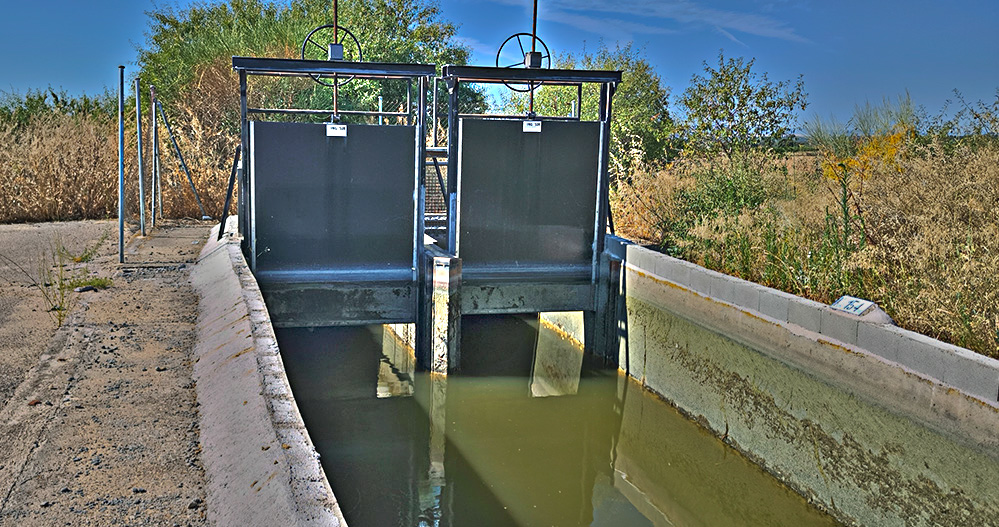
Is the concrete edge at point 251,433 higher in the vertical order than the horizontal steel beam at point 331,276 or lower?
lower

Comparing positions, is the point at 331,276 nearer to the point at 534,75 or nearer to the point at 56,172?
the point at 534,75

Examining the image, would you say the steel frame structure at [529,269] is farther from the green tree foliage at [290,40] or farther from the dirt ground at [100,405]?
the green tree foliage at [290,40]

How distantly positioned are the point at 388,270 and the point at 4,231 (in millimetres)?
7606

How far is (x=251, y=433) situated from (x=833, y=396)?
13.8ft

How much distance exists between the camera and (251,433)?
397 cm

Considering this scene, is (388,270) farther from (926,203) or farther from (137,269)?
(926,203)

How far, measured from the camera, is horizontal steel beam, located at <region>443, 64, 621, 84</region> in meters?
9.34

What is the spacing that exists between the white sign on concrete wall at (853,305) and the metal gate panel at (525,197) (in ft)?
13.3

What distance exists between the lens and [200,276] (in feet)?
28.1

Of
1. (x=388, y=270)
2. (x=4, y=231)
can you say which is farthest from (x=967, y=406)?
(x=4, y=231)

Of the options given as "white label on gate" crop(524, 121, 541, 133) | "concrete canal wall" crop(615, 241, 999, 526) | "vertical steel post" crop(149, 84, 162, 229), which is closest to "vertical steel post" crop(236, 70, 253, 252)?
"white label on gate" crop(524, 121, 541, 133)

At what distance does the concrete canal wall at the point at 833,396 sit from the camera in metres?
4.82

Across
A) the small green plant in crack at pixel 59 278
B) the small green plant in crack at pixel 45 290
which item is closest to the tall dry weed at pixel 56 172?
the small green plant in crack at pixel 59 278

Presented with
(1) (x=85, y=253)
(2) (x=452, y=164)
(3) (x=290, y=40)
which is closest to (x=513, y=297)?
(2) (x=452, y=164)
